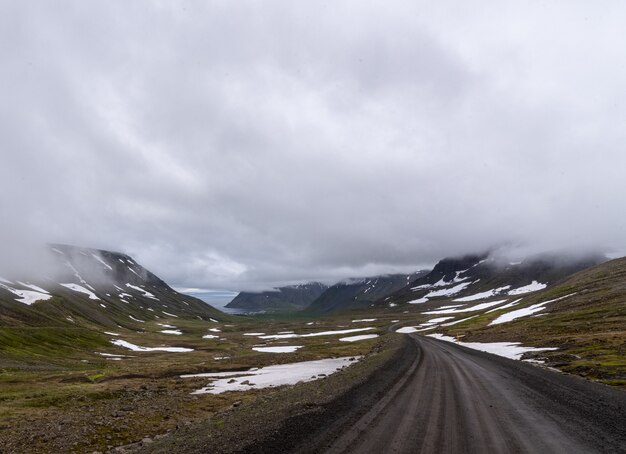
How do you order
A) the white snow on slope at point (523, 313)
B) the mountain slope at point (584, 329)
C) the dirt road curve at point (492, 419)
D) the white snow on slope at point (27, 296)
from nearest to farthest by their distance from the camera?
the dirt road curve at point (492, 419), the mountain slope at point (584, 329), the white snow on slope at point (523, 313), the white snow on slope at point (27, 296)

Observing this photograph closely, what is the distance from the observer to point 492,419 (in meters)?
16.1

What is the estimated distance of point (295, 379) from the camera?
38.2 m

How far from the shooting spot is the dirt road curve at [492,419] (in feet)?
41.6

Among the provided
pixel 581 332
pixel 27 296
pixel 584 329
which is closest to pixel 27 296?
pixel 27 296

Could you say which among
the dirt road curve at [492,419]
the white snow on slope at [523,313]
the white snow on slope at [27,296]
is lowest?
the dirt road curve at [492,419]

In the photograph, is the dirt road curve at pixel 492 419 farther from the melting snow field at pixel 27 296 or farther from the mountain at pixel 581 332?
the melting snow field at pixel 27 296

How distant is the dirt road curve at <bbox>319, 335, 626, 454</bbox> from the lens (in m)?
12.7

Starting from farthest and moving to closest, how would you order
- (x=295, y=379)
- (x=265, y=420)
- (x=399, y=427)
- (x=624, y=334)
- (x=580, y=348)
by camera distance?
(x=624, y=334) → (x=580, y=348) → (x=295, y=379) → (x=265, y=420) → (x=399, y=427)

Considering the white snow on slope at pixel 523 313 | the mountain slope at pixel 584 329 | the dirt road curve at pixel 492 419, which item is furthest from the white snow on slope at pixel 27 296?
the white snow on slope at pixel 523 313

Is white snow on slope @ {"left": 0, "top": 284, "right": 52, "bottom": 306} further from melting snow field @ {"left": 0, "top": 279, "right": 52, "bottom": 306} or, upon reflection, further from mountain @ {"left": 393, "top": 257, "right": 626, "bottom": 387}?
mountain @ {"left": 393, "top": 257, "right": 626, "bottom": 387}

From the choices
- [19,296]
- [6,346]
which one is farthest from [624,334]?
[19,296]

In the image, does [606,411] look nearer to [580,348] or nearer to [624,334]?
[580,348]

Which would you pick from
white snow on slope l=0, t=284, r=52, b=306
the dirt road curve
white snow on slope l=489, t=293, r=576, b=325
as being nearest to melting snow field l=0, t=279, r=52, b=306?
white snow on slope l=0, t=284, r=52, b=306

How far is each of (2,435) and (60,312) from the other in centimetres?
16994
